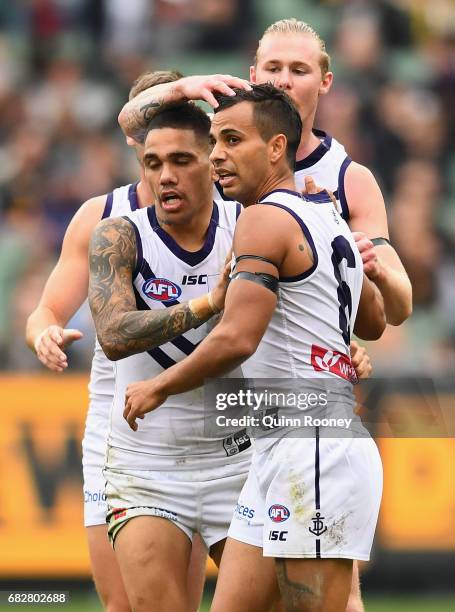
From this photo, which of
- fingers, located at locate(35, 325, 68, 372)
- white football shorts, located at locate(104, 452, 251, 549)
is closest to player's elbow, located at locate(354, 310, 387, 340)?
white football shorts, located at locate(104, 452, 251, 549)

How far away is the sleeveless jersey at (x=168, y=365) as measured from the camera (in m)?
5.57

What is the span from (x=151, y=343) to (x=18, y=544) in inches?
184

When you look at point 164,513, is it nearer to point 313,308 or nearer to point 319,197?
point 313,308

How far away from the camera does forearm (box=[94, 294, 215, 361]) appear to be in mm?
5191

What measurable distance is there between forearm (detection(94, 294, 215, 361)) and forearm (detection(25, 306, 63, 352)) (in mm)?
973

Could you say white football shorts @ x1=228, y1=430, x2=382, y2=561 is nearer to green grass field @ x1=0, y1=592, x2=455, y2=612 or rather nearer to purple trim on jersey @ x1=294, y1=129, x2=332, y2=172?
purple trim on jersey @ x1=294, y1=129, x2=332, y2=172

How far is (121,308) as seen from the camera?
5285 millimetres

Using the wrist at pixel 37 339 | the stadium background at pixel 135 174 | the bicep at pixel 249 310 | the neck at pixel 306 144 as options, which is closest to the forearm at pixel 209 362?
the bicep at pixel 249 310

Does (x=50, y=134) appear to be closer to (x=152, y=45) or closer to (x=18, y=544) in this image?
(x=152, y=45)

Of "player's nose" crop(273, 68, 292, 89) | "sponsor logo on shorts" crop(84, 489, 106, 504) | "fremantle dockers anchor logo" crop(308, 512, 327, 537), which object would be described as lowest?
"fremantle dockers anchor logo" crop(308, 512, 327, 537)

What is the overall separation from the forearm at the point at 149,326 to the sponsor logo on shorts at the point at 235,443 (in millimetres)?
672

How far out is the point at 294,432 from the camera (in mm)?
4961

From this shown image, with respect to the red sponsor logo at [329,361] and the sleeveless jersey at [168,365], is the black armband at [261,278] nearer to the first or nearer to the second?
the red sponsor logo at [329,361]

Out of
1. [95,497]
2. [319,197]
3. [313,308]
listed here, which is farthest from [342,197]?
[95,497]
